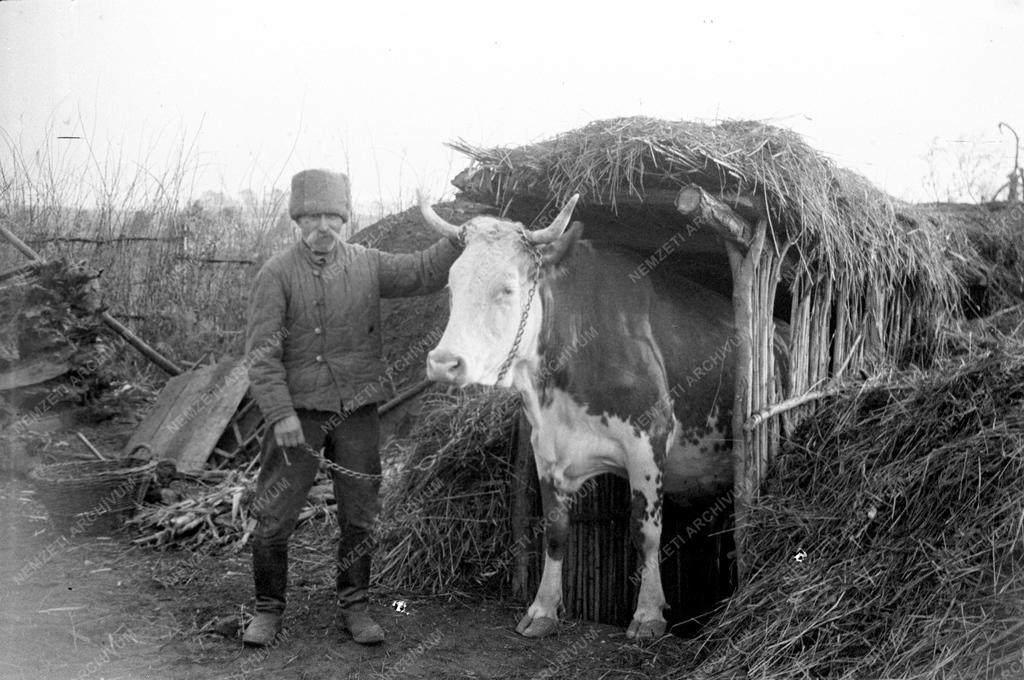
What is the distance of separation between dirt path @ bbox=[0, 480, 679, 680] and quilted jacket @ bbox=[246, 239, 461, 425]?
4.06 ft

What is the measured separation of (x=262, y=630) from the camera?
4973 millimetres

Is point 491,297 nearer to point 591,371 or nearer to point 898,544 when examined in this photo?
point 591,371

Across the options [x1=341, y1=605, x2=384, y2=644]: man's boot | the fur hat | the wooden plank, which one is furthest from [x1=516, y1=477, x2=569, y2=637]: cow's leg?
the wooden plank

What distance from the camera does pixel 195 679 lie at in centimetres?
455

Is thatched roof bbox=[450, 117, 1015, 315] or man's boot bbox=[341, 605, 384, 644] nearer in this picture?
thatched roof bbox=[450, 117, 1015, 315]

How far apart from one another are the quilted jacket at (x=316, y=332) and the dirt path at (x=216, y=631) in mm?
1238

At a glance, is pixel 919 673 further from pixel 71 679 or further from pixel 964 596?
pixel 71 679

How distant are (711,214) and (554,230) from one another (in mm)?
768

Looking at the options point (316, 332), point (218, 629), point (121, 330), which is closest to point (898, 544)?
point (316, 332)

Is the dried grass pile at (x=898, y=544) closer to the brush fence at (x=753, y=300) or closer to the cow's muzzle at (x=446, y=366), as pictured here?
the brush fence at (x=753, y=300)

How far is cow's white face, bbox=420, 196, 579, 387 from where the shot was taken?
4.55m

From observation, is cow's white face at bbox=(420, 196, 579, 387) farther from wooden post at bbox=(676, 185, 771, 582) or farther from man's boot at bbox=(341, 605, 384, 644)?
man's boot at bbox=(341, 605, 384, 644)

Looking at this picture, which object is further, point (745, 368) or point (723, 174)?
point (745, 368)

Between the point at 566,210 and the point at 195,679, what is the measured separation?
285cm
